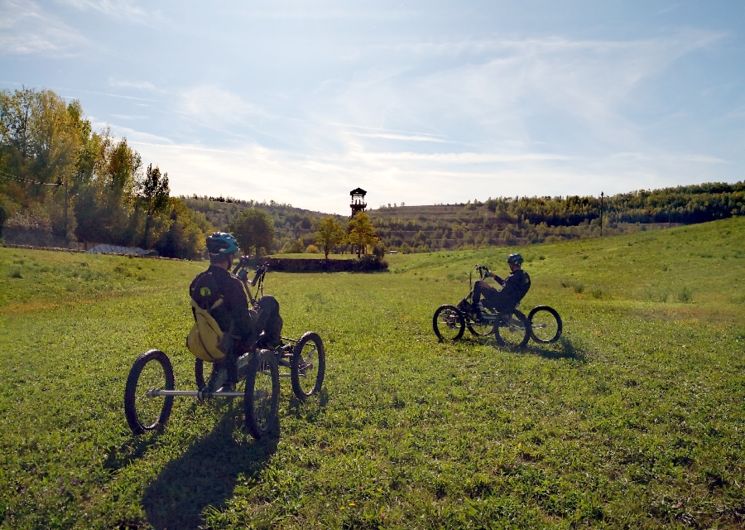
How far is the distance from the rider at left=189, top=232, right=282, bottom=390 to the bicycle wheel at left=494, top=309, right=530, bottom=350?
8128 mm

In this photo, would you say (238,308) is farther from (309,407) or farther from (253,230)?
(253,230)

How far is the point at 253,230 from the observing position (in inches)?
3403

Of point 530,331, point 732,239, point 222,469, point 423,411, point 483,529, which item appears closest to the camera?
point 483,529

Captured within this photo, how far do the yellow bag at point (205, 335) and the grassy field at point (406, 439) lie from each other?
48.6 inches

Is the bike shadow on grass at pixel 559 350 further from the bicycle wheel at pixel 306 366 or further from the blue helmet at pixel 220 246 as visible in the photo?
the blue helmet at pixel 220 246

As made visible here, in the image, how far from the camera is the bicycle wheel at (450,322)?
13.9 meters

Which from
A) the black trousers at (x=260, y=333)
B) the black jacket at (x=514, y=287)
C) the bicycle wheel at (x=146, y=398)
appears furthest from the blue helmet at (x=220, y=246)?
the black jacket at (x=514, y=287)

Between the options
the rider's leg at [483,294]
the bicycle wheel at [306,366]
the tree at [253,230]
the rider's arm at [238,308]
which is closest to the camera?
the rider's arm at [238,308]

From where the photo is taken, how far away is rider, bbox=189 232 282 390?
21.6ft

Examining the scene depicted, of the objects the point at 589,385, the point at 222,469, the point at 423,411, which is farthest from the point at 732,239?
the point at 222,469

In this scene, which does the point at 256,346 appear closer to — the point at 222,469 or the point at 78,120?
the point at 222,469

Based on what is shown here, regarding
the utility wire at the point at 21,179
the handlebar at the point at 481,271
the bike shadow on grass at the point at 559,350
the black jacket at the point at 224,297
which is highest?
the utility wire at the point at 21,179

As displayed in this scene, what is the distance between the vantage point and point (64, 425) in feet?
23.9

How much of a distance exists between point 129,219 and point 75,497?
64.7 metres
